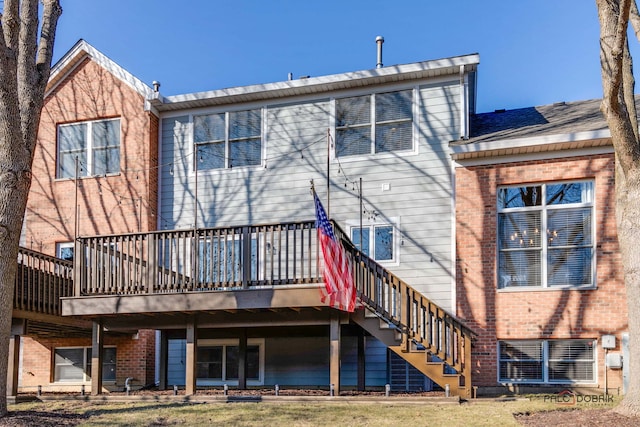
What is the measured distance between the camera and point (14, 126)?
8742 mm

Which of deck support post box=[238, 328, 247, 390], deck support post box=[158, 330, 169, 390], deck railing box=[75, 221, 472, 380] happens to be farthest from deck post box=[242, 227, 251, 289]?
deck support post box=[158, 330, 169, 390]

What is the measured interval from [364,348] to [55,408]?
5584mm

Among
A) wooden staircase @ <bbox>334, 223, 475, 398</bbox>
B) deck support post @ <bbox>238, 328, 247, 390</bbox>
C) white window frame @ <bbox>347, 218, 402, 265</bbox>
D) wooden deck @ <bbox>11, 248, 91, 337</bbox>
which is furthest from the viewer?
white window frame @ <bbox>347, 218, 402, 265</bbox>

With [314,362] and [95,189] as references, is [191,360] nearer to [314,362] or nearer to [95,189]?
[314,362]

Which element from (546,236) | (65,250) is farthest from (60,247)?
(546,236)

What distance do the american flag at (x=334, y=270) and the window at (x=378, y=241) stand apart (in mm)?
3116

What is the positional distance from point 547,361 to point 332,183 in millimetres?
5373

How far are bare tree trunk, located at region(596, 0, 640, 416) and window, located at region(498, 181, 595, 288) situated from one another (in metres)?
3.05

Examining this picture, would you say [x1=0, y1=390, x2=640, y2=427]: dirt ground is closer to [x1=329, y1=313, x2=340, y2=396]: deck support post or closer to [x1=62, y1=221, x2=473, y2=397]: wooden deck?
[x1=62, y1=221, x2=473, y2=397]: wooden deck

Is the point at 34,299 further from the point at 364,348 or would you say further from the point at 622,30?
the point at 622,30

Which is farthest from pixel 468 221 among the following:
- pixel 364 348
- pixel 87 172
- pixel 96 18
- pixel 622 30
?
pixel 96 18

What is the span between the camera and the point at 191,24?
21.0m

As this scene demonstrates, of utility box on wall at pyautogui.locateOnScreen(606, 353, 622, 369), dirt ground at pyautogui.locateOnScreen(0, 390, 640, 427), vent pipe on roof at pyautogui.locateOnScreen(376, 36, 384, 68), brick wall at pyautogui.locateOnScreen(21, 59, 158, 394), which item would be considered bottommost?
dirt ground at pyautogui.locateOnScreen(0, 390, 640, 427)

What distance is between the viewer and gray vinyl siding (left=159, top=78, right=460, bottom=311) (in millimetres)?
12555
